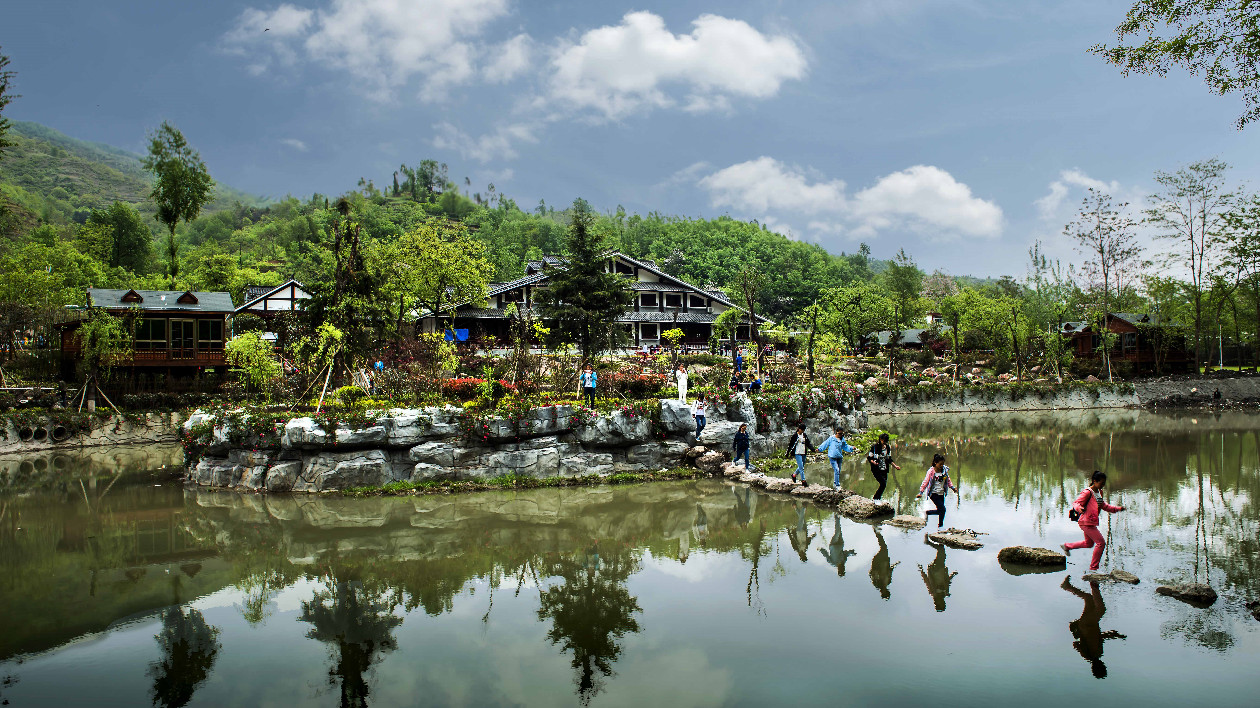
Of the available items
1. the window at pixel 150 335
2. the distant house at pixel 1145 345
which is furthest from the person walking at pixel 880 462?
the distant house at pixel 1145 345

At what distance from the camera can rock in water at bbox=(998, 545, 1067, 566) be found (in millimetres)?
10070

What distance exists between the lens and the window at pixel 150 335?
99.3ft

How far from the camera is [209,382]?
31.5 metres

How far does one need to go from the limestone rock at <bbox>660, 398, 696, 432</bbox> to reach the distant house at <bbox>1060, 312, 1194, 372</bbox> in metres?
40.6

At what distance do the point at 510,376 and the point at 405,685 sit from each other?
13.9 metres

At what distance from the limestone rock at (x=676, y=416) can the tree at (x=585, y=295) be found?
785cm

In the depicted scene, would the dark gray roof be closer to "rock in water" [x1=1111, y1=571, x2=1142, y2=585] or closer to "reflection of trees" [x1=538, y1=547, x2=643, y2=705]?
"reflection of trees" [x1=538, y1=547, x2=643, y2=705]

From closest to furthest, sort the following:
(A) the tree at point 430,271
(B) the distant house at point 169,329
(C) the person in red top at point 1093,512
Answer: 1. (C) the person in red top at point 1093,512
2. (B) the distant house at point 169,329
3. (A) the tree at point 430,271

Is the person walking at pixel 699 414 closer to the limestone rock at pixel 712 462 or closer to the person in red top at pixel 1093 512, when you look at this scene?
the limestone rock at pixel 712 462

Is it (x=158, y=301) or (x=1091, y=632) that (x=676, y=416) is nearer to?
(x=1091, y=632)

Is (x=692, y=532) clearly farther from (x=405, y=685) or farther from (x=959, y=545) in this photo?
(x=405, y=685)

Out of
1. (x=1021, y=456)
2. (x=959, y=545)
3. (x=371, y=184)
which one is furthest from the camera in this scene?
(x=371, y=184)

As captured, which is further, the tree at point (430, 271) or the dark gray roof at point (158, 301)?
the tree at point (430, 271)

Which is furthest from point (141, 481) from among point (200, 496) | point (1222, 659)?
point (1222, 659)
